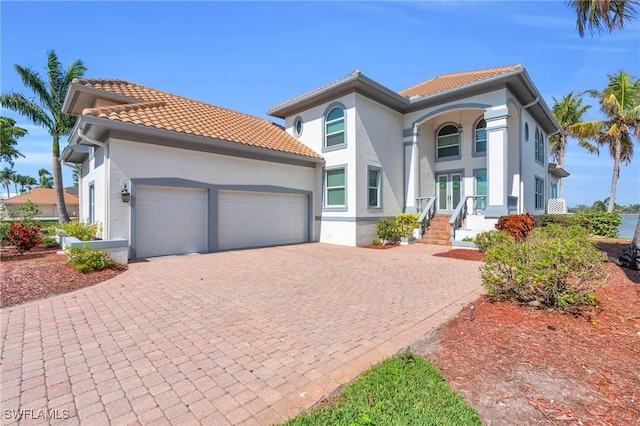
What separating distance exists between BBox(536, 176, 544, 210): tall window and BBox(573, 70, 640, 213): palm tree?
6587 mm

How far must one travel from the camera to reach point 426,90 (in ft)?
54.1

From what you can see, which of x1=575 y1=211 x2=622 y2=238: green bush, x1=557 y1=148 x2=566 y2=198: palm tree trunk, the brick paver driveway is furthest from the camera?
x1=557 y1=148 x2=566 y2=198: palm tree trunk

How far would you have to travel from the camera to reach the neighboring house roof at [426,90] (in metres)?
12.5

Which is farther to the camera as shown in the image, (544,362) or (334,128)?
(334,128)

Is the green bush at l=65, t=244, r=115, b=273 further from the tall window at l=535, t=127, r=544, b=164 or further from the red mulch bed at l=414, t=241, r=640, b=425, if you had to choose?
the tall window at l=535, t=127, r=544, b=164

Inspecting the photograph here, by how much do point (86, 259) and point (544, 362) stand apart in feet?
29.5

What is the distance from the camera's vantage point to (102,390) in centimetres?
270

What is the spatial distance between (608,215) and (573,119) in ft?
50.3

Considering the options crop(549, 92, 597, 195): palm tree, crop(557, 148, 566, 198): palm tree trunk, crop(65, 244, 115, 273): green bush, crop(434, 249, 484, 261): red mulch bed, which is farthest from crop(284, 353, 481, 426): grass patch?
crop(557, 148, 566, 198): palm tree trunk

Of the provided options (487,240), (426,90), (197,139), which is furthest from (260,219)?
(426,90)

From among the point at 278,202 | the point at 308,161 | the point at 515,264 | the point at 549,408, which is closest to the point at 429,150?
the point at 308,161

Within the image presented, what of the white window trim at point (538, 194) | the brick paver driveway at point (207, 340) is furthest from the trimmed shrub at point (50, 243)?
the white window trim at point (538, 194)

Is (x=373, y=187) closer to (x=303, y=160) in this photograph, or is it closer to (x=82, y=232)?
(x=303, y=160)

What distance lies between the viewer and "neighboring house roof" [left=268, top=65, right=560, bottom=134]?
1248 centimetres
